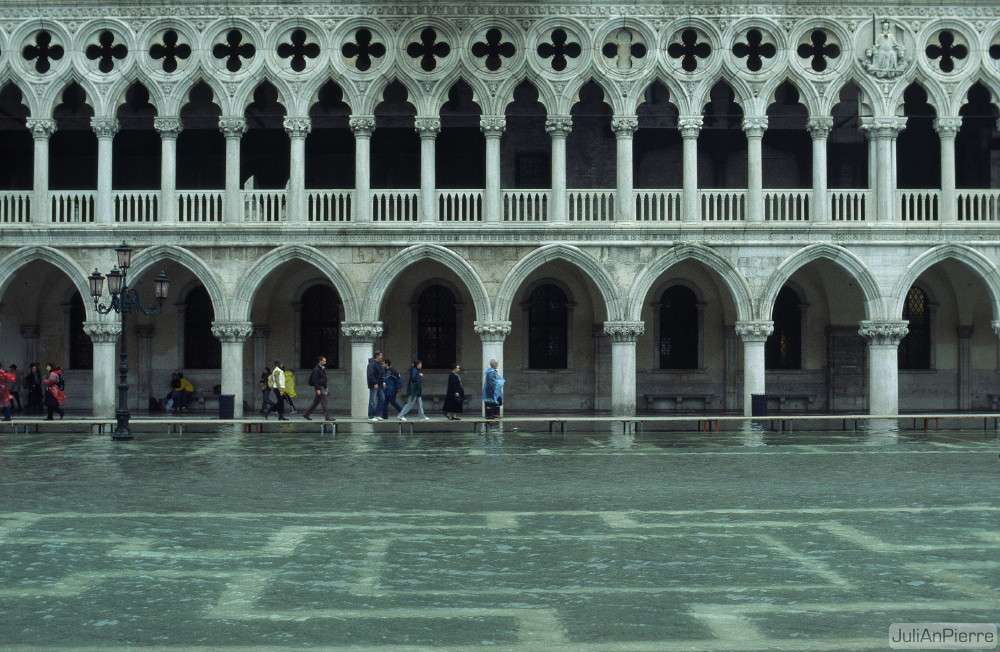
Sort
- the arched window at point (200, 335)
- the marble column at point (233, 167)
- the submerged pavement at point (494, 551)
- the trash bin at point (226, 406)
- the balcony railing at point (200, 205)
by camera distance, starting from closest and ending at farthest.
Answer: the submerged pavement at point (494, 551) → the trash bin at point (226, 406) → the marble column at point (233, 167) → the balcony railing at point (200, 205) → the arched window at point (200, 335)

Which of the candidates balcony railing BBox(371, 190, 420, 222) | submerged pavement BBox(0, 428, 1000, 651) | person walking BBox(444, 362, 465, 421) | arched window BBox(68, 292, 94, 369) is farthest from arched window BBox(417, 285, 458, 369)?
submerged pavement BBox(0, 428, 1000, 651)

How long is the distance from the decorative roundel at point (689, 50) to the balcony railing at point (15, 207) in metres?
15.1

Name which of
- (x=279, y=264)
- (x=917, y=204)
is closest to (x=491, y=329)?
(x=279, y=264)

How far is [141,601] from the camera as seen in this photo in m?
9.60

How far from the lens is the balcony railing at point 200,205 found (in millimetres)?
31016

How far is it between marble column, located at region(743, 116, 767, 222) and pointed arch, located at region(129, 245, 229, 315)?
1214cm

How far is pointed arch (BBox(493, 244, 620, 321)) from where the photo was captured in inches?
1210

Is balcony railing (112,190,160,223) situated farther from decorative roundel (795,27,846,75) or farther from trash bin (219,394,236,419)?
decorative roundel (795,27,846,75)

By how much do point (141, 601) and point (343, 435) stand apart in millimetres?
16688

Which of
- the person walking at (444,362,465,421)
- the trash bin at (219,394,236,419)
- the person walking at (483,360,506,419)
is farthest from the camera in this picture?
the trash bin at (219,394,236,419)

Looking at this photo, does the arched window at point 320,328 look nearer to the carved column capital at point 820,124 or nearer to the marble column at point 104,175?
the marble column at point 104,175

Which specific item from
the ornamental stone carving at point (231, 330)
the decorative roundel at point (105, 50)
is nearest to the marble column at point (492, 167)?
the ornamental stone carving at point (231, 330)

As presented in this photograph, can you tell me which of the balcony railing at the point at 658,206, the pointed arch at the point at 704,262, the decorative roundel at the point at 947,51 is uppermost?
the decorative roundel at the point at 947,51

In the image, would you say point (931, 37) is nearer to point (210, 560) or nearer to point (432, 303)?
point (432, 303)
